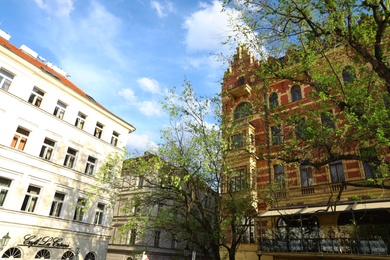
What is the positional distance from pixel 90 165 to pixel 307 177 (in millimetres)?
16793

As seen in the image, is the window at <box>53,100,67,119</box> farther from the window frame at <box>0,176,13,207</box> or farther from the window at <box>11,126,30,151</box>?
the window frame at <box>0,176,13,207</box>

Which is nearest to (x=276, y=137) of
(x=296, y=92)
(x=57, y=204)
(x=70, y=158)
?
(x=296, y=92)

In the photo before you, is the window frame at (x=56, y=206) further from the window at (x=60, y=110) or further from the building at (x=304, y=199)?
the building at (x=304, y=199)

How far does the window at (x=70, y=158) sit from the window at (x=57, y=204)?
223 cm

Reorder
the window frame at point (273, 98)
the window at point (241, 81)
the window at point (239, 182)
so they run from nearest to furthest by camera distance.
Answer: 1. the window at point (239, 182)
2. the window frame at point (273, 98)
3. the window at point (241, 81)

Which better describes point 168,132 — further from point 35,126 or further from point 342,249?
point 342,249

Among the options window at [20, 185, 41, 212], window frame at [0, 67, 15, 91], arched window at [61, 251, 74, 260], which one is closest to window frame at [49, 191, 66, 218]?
window at [20, 185, 41, 212]

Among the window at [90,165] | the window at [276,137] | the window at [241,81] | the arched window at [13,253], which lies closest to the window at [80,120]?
the window at [90,165]

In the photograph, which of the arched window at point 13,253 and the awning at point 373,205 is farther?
the arched window at point 13,253

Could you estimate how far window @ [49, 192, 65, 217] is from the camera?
17.8 metres

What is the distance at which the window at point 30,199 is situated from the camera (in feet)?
53.8

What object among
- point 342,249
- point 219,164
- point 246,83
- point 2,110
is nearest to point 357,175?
point 342,249

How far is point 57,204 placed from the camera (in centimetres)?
1806

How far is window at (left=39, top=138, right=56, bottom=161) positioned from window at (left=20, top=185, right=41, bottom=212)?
2.24 metres
